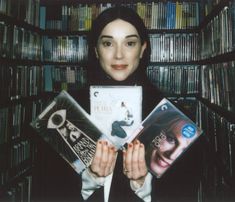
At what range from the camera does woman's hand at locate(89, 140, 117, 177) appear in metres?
0.97

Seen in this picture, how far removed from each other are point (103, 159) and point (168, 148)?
0.21 metres

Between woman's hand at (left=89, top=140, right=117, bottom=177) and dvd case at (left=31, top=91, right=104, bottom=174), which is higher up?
dvd case at (left=31, top=91, right=104, bottom=174)

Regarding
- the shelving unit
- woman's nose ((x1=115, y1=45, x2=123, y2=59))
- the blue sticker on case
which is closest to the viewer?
the blue sticker on case

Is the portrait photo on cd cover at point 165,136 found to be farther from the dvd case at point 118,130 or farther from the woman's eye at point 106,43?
the woman's eye at point 106,43

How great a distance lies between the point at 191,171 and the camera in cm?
118

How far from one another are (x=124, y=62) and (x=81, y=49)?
1.46 metres

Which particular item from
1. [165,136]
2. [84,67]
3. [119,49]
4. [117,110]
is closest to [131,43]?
[119,49]

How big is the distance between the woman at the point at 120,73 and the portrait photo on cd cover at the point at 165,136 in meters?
0.04

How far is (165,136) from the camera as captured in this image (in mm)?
969

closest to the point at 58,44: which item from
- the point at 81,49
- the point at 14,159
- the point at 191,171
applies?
the point at 81,49

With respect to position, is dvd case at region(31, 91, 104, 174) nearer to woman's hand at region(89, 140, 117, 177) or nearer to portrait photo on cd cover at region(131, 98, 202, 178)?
woman's hand at region(89, 140, 117, 177)

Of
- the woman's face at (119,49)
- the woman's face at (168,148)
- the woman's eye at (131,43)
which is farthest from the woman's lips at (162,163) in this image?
the woman's eye at (131,43)

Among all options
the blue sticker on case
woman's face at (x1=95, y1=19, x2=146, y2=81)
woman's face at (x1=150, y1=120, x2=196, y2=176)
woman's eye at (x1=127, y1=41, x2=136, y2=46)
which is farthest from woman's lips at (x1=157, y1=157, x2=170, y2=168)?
woman's eye at (x1=127, y1=41, x2=136, y2=46)

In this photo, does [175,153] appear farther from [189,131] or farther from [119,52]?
[119,52]
